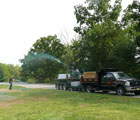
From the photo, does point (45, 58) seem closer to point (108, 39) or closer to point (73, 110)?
point (108, 39)

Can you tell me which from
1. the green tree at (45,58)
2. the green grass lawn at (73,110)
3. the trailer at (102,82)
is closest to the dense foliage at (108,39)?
the trailer at (102,82)

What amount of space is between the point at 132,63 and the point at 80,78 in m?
5.36

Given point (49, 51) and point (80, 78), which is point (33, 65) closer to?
point (49, 51)

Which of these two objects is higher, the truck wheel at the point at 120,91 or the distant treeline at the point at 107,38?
the distant treeline at the point at 107,38

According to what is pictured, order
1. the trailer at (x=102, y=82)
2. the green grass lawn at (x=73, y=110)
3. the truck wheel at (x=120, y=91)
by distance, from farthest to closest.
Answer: the truck wheel at (x=120, y=91) < the trailer at (x=102, y=82) < the green grass lawn at (x=73, y=110)

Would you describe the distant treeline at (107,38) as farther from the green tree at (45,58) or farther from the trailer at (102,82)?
the green tree at (45,58)

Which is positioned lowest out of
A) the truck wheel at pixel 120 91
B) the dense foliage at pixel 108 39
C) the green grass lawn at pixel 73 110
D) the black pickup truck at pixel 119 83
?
the green grass lawn at pixel 73 110

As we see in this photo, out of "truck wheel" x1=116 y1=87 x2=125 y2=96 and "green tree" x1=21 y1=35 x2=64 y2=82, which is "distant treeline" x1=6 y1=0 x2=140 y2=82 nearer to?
"truck wheel" x1=116 y1=87 x2=125 y2=96

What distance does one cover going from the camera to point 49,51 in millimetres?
58344

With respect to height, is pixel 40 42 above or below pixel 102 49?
above

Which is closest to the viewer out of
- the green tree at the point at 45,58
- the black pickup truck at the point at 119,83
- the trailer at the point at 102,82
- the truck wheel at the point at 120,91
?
the black pickup truck at the point at 119,83

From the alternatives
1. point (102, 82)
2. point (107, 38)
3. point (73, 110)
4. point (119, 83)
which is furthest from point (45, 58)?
point (73, 110)

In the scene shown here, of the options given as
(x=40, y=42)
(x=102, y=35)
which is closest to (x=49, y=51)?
(x=40, y=42)

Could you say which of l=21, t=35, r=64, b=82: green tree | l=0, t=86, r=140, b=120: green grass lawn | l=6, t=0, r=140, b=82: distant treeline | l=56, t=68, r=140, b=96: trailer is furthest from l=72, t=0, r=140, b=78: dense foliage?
l=21, t=35, r=64, b=82: green tree
